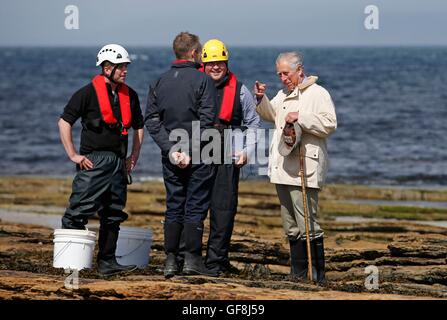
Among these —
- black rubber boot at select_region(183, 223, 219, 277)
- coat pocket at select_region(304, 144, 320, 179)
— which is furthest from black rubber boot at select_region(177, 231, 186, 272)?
coat pocket at select_region(304, 144, 320, 179)

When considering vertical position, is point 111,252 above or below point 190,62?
below

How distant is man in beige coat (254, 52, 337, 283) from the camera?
1055 centimetres

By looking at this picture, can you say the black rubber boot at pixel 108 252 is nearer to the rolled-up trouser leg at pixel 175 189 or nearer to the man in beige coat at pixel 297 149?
the rolled-up trouser leg at pixel 175 189

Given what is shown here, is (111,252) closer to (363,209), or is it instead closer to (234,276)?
(234,276)

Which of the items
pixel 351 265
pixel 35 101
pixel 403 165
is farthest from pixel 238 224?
pixel 35 101

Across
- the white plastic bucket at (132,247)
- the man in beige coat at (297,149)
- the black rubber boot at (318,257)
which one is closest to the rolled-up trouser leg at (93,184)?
the white plastic bucket at (132,247)

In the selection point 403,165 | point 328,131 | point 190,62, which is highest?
point 190,62

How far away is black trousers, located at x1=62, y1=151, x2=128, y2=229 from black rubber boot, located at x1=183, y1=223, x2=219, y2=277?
70cm

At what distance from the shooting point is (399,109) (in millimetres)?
44344

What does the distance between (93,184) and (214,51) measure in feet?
5.50

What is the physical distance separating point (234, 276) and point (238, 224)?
5.40 meters

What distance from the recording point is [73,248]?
10.6 metres

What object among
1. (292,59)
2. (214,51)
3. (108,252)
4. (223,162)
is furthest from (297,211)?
(108,252)

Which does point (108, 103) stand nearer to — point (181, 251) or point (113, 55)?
point (113, 55)
